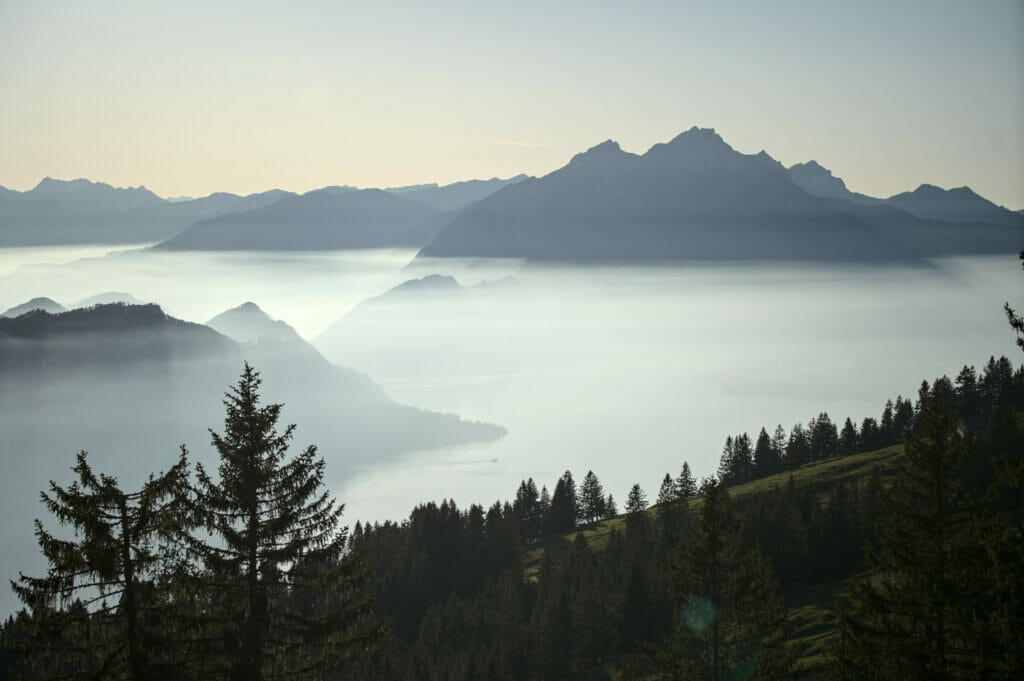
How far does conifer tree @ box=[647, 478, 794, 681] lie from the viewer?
2509 cm

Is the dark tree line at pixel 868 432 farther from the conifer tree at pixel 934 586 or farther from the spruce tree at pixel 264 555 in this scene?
the spruce tree at pixel 264 555

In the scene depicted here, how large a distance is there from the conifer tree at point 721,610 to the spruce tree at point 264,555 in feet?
38.0

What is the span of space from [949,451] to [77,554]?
64.5ft

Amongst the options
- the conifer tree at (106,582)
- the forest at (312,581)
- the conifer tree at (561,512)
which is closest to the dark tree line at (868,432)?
the conifer tree at (561,512)

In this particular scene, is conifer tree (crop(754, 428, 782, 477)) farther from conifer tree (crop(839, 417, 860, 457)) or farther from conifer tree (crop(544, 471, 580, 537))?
conifer tree (crop(544, 471, 580, 537))

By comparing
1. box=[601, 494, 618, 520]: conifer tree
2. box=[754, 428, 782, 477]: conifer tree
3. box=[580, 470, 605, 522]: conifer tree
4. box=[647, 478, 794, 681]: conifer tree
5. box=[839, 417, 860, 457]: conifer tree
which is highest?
box=[647, 478, 794, 681]: conifer tree

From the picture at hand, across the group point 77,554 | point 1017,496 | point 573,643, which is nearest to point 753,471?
point 1017,496

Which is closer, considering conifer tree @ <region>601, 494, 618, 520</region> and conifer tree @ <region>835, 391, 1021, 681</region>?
conifer tree @ <region>835, 391, 1021, 681</region>

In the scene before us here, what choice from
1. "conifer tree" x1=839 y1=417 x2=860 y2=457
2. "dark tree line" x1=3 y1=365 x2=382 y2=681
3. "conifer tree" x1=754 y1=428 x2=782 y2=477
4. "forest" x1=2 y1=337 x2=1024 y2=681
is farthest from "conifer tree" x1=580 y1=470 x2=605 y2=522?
"dark tree line" x1=3 y1=365 x2=382 y2=681

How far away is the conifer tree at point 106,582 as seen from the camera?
1564 centimetres

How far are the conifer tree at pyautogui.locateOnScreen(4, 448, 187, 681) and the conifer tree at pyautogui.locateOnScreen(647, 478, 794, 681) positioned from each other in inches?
615

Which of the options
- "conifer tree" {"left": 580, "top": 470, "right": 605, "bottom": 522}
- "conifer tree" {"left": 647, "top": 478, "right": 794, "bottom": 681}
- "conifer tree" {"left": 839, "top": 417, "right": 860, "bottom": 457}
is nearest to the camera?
"conifer tree" {"left": 647, "top": 478, "right": 794, "bottom": 681}

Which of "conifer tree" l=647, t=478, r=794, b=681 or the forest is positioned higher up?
the forest

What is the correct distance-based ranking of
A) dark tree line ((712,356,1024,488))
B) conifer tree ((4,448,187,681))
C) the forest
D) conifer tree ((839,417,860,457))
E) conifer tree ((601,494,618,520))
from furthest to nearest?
conifer tree ((601,494,618,520))
conifer tree ((839,417,860,457))
dark tree line ((712,356,1024,488))
the forest
conifer tree ((4,448,187,681))
